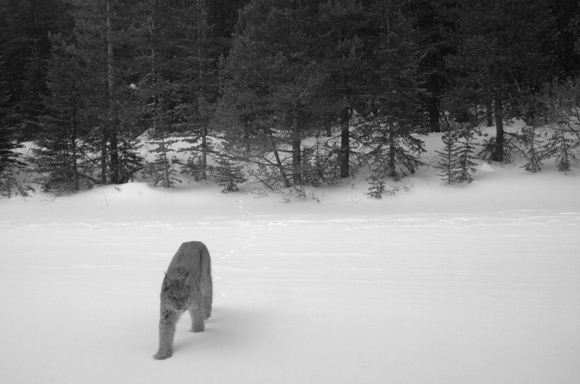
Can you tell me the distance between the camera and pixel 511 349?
3562mm

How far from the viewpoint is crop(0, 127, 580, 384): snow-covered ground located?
132 inches

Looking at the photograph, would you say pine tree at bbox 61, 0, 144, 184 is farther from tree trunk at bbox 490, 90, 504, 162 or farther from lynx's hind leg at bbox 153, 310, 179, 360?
lynx's hind leg at bbox 153, 310, 179, 360

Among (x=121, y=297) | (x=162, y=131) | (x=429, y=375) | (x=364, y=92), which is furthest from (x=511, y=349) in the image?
(x=162, y=131)

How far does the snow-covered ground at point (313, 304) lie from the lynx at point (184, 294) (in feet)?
0.52

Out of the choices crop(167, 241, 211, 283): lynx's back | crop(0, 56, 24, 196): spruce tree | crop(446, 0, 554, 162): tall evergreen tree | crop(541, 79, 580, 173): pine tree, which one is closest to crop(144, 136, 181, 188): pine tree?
crop(0, 56, 24, 196): spruce tree

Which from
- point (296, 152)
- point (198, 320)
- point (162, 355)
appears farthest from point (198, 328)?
point (296, 152)

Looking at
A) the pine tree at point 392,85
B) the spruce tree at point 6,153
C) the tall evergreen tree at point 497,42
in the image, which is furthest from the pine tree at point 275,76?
the spruce tree at point 6,153

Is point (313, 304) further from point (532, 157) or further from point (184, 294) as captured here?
point (532, 157)

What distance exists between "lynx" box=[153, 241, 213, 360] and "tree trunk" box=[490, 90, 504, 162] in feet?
65.3

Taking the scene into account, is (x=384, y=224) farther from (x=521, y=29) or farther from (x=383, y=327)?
(x=521, y=29)

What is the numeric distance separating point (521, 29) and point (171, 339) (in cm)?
2182

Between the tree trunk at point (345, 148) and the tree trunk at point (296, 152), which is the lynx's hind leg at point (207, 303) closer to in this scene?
the tree trunk at point (296, 152)

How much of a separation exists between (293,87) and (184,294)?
48.9 feet

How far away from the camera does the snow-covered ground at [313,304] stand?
3342 mm
